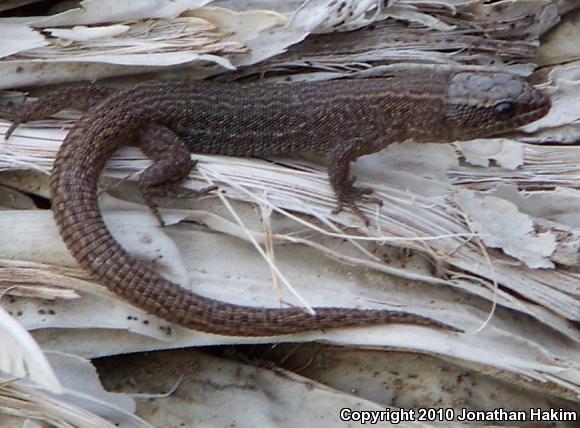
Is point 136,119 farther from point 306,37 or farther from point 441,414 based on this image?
point 441,414

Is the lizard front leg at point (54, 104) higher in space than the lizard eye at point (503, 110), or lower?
higher

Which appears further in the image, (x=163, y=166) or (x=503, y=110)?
(x=503, y=110)

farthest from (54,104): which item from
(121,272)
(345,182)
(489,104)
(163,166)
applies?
(489,104)

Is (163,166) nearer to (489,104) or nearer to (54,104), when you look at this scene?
(54,104)

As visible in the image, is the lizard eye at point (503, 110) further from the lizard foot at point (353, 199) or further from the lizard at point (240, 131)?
the lizard foot at point (353, 199)

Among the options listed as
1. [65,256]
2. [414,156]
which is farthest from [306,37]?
[65,256]

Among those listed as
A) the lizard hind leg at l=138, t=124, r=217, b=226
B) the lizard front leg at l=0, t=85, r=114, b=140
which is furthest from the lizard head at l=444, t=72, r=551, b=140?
the lizard front leg at l=0, t=85, r=114, b=140

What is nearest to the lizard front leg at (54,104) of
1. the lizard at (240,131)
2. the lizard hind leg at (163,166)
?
the lizard at (240,131)
